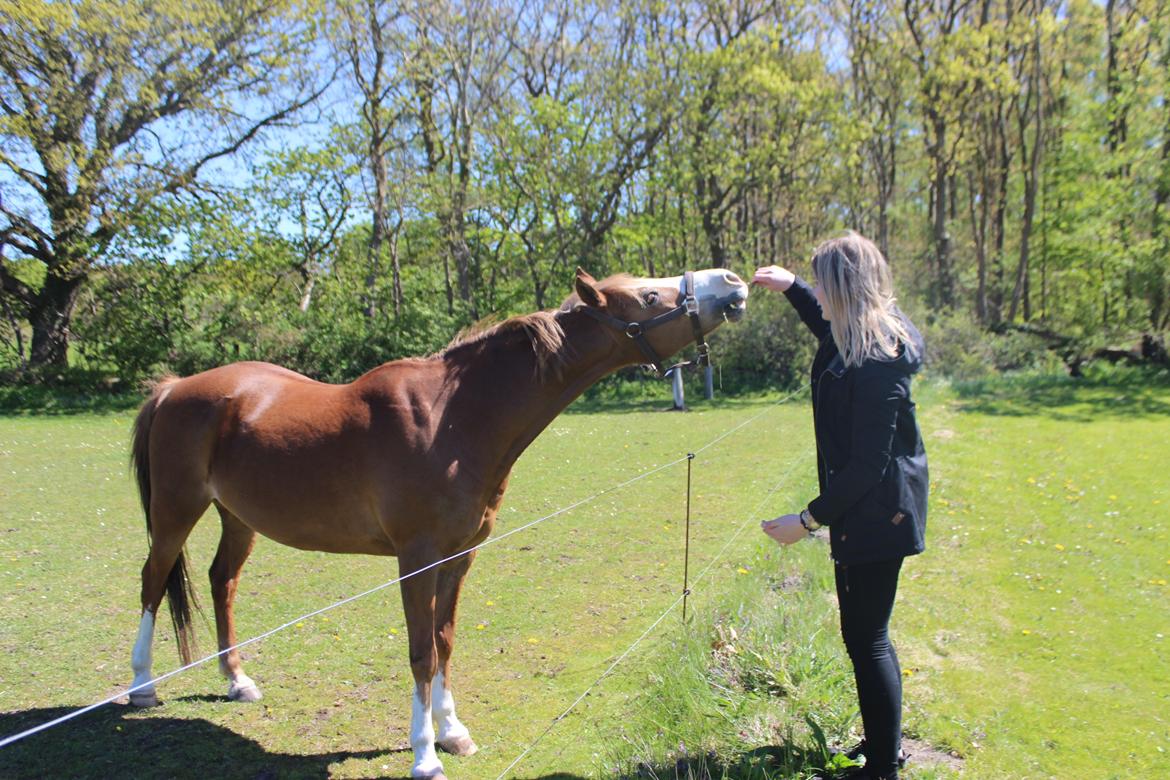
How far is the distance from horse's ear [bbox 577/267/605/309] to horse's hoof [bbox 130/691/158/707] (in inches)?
133

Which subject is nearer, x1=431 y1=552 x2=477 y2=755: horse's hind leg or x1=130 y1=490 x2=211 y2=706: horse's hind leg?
x1=431 y1=552 x2=477 y2=755: horse's hind leg

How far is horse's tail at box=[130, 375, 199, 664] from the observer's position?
4430 mm

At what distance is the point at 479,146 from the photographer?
93.5 feet

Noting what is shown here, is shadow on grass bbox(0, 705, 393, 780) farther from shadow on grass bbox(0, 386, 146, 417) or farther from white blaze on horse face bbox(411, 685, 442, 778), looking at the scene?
shadow on grass bbox(0, 386, 146, 417)

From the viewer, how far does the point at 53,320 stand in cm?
2092

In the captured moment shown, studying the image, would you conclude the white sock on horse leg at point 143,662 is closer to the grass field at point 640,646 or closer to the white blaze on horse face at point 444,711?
the grass field at point 640,646

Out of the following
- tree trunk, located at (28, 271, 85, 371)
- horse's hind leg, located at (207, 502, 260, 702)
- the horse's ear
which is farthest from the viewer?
tree trunk, located at (28, 271, 85, 371)

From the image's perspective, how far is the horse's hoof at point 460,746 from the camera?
148 inches

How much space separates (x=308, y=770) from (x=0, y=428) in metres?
16.9

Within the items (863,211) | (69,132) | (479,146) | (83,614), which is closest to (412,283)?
(479,146)

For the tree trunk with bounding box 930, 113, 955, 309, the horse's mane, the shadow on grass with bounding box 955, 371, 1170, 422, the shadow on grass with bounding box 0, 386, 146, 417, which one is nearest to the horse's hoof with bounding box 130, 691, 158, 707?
the horse's mane

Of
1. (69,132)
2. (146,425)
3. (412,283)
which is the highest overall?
(69,132)

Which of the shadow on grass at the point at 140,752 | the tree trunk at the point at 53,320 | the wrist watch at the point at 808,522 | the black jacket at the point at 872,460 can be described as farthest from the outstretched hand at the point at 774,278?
the tree trunk at the point at 53,320

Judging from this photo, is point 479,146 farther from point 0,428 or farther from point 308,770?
point 308,770
